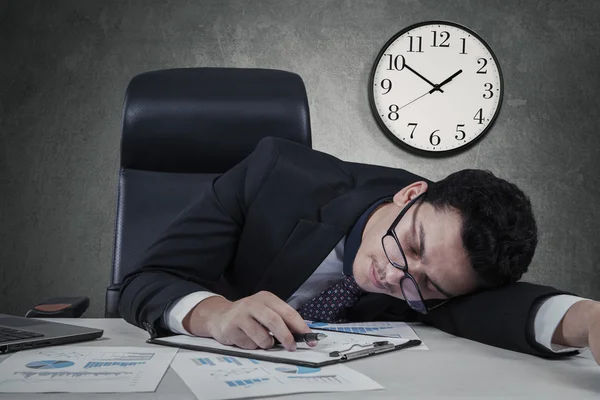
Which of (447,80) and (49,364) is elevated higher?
(447,80)

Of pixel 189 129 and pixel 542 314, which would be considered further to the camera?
pixel 189 129

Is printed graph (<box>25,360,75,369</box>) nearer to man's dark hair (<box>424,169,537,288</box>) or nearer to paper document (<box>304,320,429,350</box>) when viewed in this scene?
paper document (<box>304,320,429,350</box>)

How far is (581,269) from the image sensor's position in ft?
9.54

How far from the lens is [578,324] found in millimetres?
928

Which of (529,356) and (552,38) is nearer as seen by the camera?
(529,356)

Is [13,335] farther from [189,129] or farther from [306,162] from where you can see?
[189,129]

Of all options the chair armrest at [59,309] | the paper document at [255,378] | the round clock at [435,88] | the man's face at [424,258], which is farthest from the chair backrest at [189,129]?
the round clock at [435,88]

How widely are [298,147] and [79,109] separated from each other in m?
1.69

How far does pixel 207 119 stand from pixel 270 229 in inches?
21.8

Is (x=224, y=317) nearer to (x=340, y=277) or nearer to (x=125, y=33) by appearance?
(x=340, y=277)

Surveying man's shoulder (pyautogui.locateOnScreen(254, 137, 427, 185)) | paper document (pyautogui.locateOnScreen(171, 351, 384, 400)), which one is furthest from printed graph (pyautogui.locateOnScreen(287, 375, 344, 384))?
man's shoulder (pyautogui.locateOnScreen(254, 137, 427, 185))

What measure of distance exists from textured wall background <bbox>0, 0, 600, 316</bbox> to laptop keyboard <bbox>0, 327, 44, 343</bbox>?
191cm

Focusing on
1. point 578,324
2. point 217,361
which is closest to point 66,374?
point 217,361

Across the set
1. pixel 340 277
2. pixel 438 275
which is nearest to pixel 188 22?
pixel 340 277
